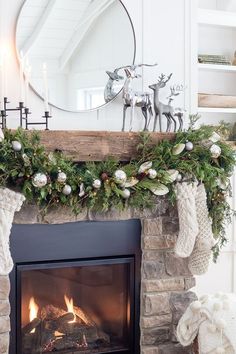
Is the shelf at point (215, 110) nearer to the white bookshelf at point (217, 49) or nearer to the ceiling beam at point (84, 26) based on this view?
the white bookshelf at point (217, 49)

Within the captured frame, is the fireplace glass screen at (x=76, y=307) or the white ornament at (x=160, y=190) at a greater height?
the white ornament at (x=160, y=190)

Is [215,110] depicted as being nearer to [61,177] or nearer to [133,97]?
[133,97]

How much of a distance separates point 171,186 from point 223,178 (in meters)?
0.29

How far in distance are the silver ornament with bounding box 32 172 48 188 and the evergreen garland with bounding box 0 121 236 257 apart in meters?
0.02

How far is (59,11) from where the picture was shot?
2.94 meters

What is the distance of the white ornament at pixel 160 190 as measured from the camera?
8.77 feet

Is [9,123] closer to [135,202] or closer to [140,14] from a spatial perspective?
[135,202]

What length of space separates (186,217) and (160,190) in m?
0.20

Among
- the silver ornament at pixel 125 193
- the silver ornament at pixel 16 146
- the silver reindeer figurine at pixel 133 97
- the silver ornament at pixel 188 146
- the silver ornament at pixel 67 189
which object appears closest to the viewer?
the silver ornament at pixel 16 146

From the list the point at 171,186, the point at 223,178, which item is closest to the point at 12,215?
the point at 171,186

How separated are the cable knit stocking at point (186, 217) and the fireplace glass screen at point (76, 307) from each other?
0.29 meters

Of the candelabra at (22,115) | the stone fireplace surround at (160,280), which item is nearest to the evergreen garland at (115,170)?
the stone fireplace surround at (160,280)

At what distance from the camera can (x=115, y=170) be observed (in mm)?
2604

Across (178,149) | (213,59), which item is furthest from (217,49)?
(178,149)
